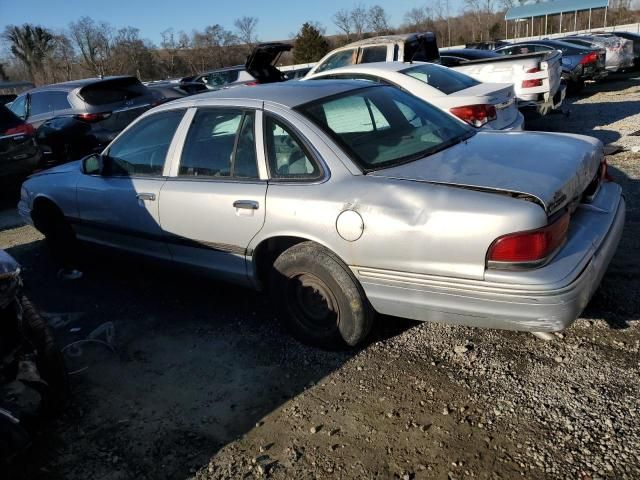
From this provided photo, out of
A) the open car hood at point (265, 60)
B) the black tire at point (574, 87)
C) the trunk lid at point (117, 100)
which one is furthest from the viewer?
the black tire at point (574, 87)

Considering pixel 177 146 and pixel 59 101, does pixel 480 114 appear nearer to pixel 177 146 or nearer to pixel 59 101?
pixel 177 146

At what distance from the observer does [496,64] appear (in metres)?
9.19

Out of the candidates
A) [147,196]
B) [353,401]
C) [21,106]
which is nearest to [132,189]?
[147,196]

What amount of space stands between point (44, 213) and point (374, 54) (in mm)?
6533

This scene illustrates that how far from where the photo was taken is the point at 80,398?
124 inches

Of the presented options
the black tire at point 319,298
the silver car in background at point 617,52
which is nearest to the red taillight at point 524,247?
the black tire at point 319,298

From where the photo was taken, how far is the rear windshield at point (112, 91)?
8.88 metres

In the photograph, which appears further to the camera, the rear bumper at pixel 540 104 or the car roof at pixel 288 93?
the rear bumper at pixel 540 104

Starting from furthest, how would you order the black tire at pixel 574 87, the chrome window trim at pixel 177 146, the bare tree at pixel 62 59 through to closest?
the bare tree at pixel 62 59 → the black tire at pixel 574 87 → the chrome window trim at pixel 177 146

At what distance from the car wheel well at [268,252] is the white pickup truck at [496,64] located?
20.8 feet

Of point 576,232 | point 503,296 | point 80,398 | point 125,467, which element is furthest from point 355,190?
point 80,398

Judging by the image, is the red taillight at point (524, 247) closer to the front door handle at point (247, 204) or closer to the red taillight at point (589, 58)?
the front door handle at point (247, 204)

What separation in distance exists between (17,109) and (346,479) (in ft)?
36.0

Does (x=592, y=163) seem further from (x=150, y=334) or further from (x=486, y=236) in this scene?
(x=150, y=334)
